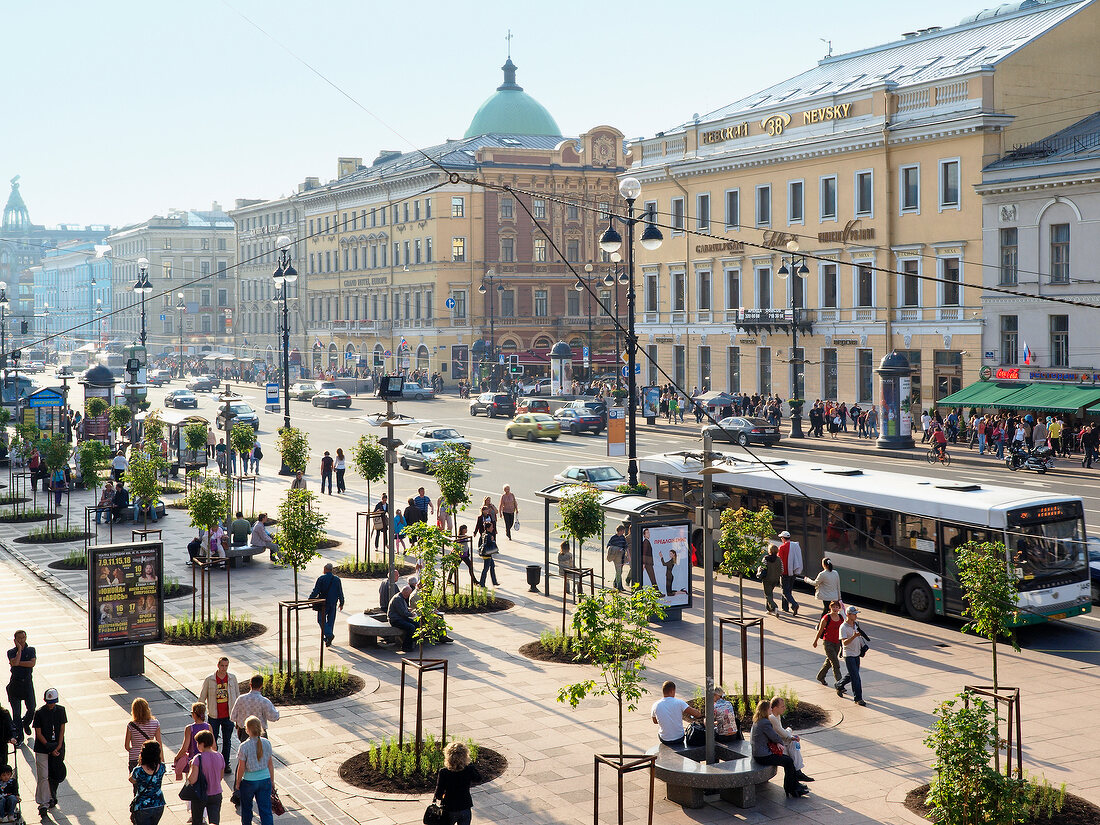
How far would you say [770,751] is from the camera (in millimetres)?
13094

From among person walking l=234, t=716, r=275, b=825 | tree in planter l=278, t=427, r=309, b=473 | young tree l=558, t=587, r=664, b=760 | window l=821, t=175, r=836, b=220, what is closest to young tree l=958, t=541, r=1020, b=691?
young tree l=558, t=587, r=664, b=760

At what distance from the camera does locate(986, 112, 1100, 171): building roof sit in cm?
4781

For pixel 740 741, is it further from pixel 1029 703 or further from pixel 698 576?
pixel 698 576

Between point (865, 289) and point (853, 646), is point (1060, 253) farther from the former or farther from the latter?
point (853, 646)

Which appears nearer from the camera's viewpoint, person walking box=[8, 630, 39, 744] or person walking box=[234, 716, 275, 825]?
person walking box=[234, 716, 275, 825]

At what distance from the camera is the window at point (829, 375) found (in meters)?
60.3

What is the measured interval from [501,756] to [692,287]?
56.8 meters

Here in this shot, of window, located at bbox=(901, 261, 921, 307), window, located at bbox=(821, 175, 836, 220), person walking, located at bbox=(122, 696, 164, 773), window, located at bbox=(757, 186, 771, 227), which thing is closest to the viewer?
person walking, located at bbox=(122, 696, 164, 773)

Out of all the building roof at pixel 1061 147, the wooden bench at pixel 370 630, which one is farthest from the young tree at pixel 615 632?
the building roof at pixel 1061 147

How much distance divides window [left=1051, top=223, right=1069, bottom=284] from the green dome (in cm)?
6908

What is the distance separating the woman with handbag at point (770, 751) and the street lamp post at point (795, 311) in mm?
42553

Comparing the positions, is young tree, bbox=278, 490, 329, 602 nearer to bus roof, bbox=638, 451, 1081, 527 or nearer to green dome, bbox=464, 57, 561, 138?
bus roof, bbox=638, 451, 1081, 527

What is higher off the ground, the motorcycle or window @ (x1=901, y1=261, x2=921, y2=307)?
window @ (x1=901, y1=261, x2=921, y2=307)

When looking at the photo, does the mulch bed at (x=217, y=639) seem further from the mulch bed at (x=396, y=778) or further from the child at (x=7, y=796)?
the child at (x=7, y=796)
